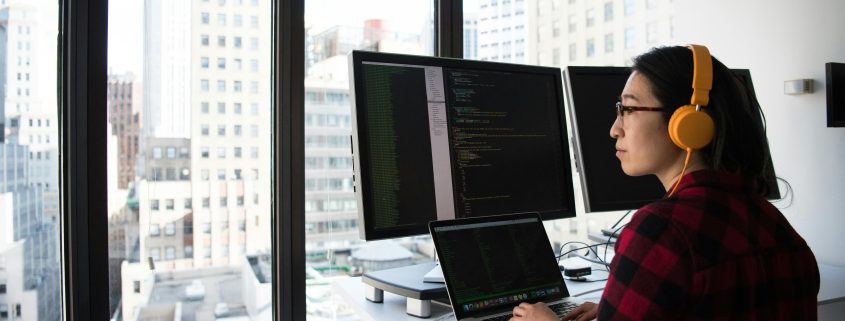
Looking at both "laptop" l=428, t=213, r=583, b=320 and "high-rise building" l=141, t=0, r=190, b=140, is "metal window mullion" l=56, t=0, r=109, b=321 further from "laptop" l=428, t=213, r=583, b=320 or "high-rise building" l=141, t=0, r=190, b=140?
→ "laptop" l=428, t=213, r=583, b=320

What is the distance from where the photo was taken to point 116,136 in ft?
5.91

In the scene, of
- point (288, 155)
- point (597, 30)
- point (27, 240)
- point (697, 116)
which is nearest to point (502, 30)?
point (597, 30)

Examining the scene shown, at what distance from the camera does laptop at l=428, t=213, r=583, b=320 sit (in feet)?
4.21

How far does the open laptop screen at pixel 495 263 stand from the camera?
1283mm

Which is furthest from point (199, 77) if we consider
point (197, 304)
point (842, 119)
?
point (842, 119)

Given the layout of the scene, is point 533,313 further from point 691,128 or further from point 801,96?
point 801,96

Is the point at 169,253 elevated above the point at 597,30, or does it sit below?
below

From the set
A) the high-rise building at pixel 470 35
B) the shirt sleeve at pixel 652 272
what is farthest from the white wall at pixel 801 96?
the shirt sleeve at pixel 652 272

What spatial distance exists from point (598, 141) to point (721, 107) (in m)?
0.74

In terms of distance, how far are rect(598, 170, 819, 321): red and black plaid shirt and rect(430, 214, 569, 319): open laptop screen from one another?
0.38 meters

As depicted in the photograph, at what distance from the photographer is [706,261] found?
0.87 metres

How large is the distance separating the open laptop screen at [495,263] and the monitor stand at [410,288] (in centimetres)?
13

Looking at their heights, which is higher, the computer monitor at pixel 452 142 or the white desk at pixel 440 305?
the computer monitor at pixel 452 142

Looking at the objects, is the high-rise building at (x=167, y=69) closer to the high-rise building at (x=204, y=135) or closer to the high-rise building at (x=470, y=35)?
the high-rise building at (x=204, y=135)
